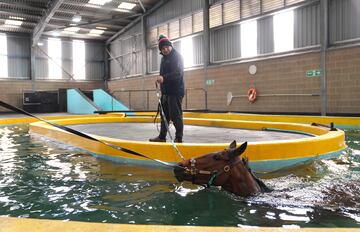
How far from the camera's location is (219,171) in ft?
9.27

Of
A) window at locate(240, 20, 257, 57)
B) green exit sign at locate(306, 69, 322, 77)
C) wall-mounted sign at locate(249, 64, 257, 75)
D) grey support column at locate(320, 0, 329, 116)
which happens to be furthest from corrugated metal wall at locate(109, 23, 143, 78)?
grey support column at locate(320, 0, 329, 116)

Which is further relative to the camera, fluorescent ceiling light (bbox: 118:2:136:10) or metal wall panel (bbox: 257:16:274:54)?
fluorescent ceiling light (bbox: 118:2:136:10)

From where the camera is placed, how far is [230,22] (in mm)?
15164

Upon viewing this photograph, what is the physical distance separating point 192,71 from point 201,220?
1479cm

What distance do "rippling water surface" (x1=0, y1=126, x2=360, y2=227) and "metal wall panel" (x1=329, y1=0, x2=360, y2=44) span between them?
7.81 metres

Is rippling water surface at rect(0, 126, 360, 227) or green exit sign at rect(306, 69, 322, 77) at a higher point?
green exit sign at rect(306, 69, 322, 77)

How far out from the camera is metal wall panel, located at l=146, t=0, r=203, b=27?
17.0 meters

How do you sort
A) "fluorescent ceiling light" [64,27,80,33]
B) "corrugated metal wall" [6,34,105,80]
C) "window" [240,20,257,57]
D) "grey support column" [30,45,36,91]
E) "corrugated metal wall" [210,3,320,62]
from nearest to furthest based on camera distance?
1. "corrugated metal wall" [210,3,320,62]
2. "window" [240,20,257,57]
3. "corrugated metal wall" [6,34,105,80]
4. "fluorescent ceiling light" [64,27,80,33]
5. "grey support column" [30,45,36,91]

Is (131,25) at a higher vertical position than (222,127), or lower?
higher

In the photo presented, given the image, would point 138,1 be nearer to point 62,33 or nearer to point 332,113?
point 62,33

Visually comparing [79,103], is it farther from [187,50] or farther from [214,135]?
[214,135]

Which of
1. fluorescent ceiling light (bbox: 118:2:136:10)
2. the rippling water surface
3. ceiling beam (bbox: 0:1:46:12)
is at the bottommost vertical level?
the rippling water surface

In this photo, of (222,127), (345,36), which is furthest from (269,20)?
(222,127)

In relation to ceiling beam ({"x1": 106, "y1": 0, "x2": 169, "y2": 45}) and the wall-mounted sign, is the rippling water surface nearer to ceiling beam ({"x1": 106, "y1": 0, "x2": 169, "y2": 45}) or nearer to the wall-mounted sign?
the wall-mounted sign
